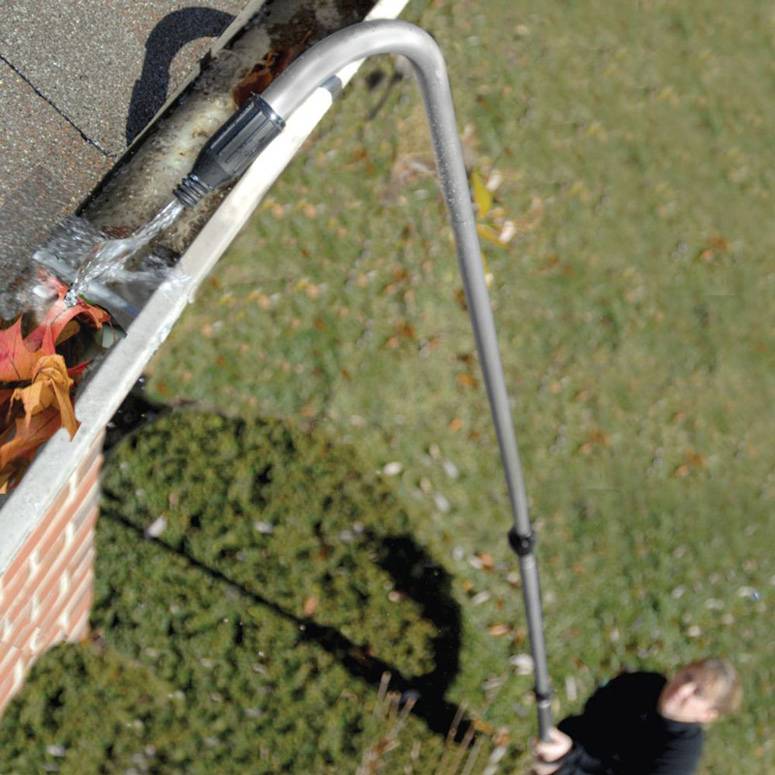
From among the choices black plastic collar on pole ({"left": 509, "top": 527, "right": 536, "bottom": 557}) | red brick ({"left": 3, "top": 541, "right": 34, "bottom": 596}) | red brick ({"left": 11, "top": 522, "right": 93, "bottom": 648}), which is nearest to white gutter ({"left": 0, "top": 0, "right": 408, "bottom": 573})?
red brick ({"left": 3, "top": 541, "right": 34, "bottom": 596})

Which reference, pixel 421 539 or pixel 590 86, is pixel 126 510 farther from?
pixel 590 86

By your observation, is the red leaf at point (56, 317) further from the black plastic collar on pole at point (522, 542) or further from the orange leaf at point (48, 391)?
the black plastic collar on pole at point (522, 542)

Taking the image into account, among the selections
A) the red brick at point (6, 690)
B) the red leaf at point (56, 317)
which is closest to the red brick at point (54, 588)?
the red brick at point (6, 690)

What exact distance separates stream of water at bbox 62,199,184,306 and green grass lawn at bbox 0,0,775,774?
8.25ft

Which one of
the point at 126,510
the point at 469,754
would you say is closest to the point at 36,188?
the point at 126,510

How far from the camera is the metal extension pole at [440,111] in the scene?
1.97 metres

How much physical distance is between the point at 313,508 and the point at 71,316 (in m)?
2.65

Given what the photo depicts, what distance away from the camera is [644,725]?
4.64 m

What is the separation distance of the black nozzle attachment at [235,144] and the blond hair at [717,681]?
10.5ft

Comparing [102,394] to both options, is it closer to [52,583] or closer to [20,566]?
[20,566]

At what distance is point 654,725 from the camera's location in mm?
4562

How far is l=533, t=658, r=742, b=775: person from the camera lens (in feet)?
14.3

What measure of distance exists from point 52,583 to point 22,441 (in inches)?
65.5

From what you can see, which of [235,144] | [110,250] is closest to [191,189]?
[235,144]
